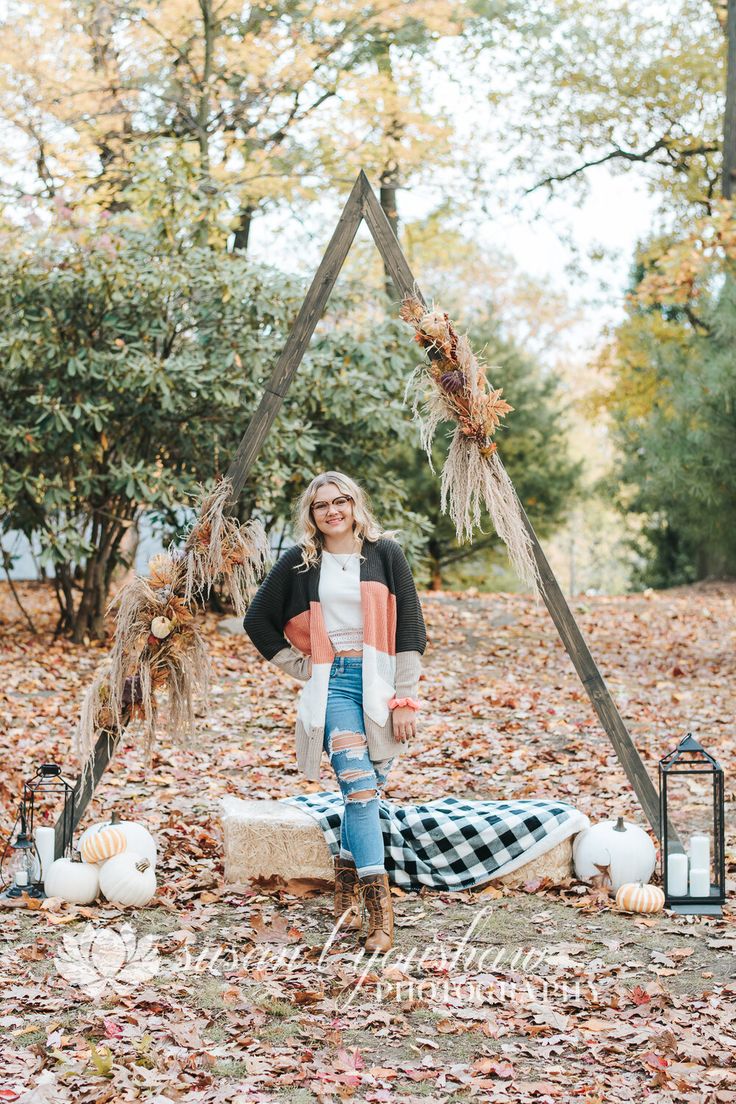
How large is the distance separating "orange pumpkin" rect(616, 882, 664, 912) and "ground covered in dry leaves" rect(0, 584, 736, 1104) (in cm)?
6

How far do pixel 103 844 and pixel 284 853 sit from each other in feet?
2.41

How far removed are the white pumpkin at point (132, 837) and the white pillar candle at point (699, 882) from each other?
6.83 feet

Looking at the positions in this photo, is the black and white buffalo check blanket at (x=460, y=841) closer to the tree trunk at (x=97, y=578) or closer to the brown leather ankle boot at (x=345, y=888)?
the brown leather ankle boot at (x=345, y=888)

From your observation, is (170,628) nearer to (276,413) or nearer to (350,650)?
(350,650)

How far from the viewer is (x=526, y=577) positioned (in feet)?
15.0

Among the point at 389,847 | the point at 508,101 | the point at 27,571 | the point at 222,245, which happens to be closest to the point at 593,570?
the point at 508,101

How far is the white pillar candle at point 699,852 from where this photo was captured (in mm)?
4301

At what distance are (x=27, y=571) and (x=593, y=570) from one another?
22164 millimetres

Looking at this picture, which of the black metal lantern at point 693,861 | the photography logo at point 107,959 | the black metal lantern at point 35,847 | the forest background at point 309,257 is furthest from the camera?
the forest background at point 309,257

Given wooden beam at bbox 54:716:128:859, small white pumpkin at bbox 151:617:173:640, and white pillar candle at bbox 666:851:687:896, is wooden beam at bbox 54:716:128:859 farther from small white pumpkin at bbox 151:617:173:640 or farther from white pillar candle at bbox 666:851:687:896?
white pillar candle at bbox 666:851:687:896

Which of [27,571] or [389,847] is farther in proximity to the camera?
[27,571]

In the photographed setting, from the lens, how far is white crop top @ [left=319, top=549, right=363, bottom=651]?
169 inches

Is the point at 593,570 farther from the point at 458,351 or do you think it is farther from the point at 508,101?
the point at 458,351

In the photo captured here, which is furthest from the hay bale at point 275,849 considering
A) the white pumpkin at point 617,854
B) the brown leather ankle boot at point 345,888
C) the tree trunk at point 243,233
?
the tree trunk at point 243,233
